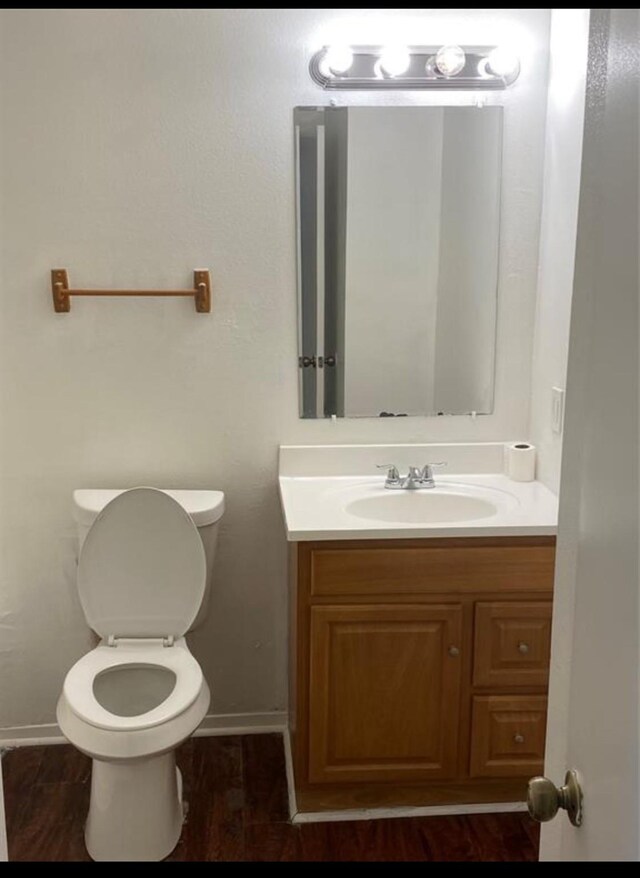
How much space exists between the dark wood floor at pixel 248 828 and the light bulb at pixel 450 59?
6.93 ft

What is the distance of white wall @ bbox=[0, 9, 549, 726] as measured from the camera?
238 centimetres

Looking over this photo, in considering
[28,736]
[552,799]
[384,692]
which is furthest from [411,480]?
[552,799]

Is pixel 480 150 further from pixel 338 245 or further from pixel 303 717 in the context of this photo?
pixel 303 717

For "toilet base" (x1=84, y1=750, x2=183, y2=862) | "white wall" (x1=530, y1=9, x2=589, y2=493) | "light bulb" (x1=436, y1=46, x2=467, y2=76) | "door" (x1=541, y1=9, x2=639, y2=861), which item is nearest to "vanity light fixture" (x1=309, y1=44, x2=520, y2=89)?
"light bulb" (x1=436, y1=46, x2=467, y2=76)

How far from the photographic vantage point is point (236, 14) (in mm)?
2381

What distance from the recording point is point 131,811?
7.05 ft

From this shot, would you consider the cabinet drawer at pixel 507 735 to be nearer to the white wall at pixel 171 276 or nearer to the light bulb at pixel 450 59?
the white wall at pixel 171 276

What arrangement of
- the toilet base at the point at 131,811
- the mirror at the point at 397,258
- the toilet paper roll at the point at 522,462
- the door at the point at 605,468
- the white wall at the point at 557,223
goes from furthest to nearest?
the toilet paper roll at the point at 522,462 < the mirror at the point at 397,258 < the white wall at the point at 557,223 < the toilet base at the point at 131,811 < the door at the point at 605,468

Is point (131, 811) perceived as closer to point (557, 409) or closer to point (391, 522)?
point (391, 522)

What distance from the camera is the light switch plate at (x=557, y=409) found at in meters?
2.41

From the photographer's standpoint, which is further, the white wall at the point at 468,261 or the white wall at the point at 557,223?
the white wall at the point at 468,261

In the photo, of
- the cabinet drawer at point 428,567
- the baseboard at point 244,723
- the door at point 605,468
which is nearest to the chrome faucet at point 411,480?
the cabinet drawer at point 428,567

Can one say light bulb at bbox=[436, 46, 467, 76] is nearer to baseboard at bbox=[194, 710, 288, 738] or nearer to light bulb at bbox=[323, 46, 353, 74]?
light bulb at bbox=[323, 46, 353, 74]

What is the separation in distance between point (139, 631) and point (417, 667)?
79 centimetres
